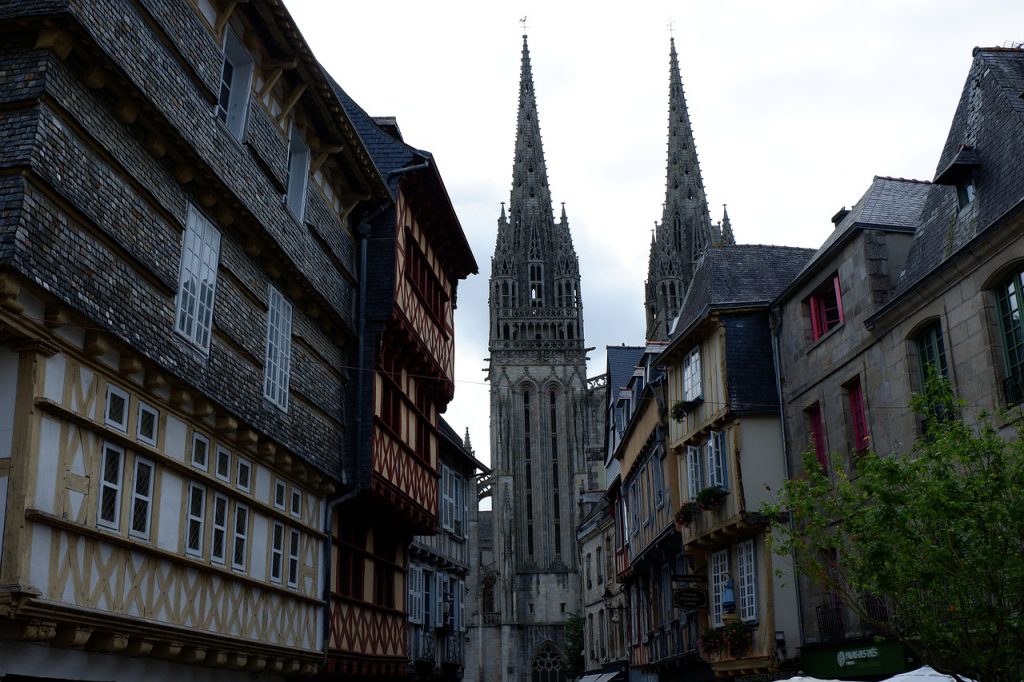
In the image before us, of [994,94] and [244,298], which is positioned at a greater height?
[994,94]

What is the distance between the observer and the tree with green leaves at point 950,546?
10.9 metres

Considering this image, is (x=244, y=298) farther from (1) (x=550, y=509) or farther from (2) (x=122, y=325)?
(1) (x=550, y=509)

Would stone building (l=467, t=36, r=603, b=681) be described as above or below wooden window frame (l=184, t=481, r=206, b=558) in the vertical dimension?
above

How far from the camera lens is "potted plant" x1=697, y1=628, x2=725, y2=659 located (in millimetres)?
21391

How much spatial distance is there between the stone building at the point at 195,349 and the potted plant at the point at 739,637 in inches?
246

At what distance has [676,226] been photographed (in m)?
96.6

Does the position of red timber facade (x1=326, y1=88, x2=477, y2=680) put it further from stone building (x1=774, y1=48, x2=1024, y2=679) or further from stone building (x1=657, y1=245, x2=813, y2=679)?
stone building (x1=774, y1=48, x2=1024, y2=679)

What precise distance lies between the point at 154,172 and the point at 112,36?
160 centimetres

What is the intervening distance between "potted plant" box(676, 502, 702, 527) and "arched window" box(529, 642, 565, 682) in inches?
2516

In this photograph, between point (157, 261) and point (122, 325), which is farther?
point (157, 261)

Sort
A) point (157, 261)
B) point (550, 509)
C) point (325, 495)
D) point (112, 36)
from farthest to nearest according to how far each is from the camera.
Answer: point (550, 509) → point (325, 495) → point (157, 261) → point (112, 36)

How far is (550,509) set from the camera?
88.8 meters

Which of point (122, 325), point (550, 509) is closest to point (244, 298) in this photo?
point (122, 325)

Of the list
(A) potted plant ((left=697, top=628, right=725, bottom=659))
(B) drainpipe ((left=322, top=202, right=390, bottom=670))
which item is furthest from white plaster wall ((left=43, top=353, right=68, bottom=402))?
(A) potted plant ((left=697, top=628, right=725, bottom=659))
